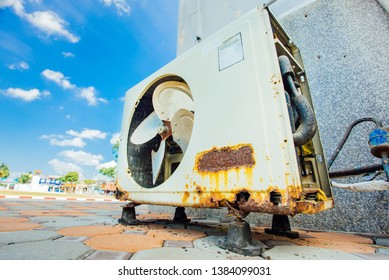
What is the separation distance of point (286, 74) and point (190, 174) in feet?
2.33

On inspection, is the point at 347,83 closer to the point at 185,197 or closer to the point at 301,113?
the point at 301,113

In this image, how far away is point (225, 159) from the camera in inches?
32.6

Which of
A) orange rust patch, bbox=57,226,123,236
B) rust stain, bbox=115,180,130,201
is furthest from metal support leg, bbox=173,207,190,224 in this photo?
orange rust patch, bbox=57,226,123,236

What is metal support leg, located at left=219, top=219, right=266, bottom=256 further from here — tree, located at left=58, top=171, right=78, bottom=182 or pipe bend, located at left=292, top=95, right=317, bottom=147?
tree, located at left=58, top=171, right=78, bottom=182

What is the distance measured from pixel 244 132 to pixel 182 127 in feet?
1.80

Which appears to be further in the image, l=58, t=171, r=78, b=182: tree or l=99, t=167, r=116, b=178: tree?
l=58, t=171, r=78, b=182: tree

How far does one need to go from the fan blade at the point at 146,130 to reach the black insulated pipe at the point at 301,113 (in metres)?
0.85

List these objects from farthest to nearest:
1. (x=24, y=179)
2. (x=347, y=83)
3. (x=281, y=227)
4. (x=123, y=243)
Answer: (x=24, y=179) < (x=347, y=83) < (x=281, y=227) < (x=123, y=243)

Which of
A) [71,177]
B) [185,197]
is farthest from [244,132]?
[71,177]

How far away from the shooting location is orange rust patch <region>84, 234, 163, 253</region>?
716mm

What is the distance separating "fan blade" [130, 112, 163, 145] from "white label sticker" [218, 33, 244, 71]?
2.10 ft

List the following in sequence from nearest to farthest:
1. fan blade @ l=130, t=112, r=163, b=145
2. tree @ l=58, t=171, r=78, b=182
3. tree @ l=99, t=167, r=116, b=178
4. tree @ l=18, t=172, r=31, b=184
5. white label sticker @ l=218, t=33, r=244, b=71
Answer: white label sticker @ l=218, t=33, r=244, b=71, fan blade @ l=130, t=112, r=163, b=145, tree @ l=99, t=167, r=116, b=178, tree @ l=58, t=171, r=78, b=182, tree @ l=18, t=172, r=31, b=184
